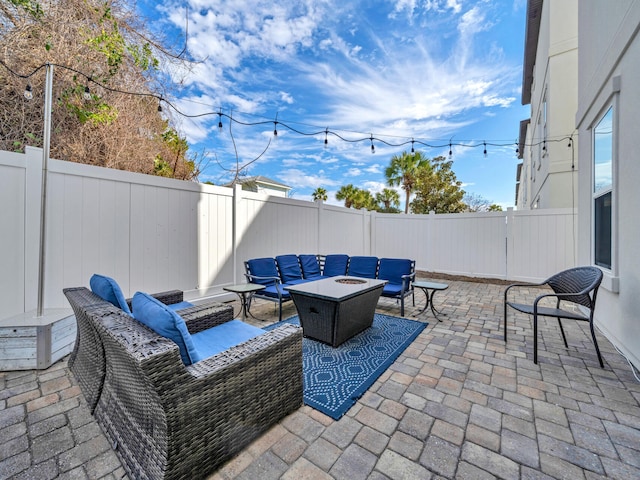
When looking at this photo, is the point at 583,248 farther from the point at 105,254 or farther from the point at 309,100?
the point at 105,254

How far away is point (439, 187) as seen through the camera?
1408 centimetres

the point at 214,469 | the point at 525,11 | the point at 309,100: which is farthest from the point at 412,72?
the point at 214,469

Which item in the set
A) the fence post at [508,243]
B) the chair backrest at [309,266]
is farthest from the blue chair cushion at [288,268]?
the fence post at [508,243]

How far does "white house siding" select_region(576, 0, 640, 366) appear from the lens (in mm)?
2492

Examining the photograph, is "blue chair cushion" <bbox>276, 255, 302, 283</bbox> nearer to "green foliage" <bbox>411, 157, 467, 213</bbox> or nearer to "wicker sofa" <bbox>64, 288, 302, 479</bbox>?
"wicker sofa" <bbox>64, 288, 302, 479</bbox>

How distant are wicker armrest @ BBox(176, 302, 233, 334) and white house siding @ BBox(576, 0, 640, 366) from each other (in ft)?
12.7

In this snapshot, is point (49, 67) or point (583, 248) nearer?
point (49, 67)

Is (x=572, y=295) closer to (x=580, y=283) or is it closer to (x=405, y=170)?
(x=580, y=283)

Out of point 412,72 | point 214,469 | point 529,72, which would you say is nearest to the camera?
point 214,469

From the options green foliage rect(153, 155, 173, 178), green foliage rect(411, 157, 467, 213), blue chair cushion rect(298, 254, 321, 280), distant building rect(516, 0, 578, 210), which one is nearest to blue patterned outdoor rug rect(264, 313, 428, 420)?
blue chair cushion rect(298, 254, 321, 280)

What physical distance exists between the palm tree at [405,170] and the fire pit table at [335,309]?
11.4 m

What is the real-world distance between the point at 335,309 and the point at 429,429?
136 centimetres

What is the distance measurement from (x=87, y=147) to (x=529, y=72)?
14.7 meters

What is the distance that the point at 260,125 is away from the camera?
16.1ft
